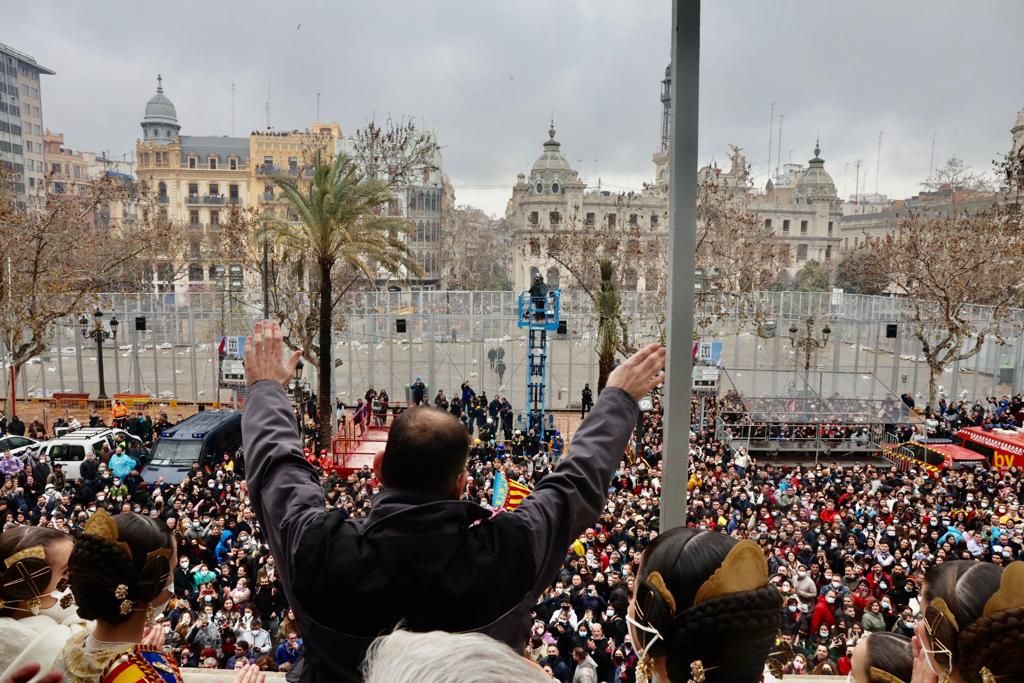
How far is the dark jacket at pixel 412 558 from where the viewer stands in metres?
1.42

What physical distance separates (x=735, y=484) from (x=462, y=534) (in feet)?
37.6

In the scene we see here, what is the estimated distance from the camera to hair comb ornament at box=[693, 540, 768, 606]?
133cm

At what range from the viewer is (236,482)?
11852 mm

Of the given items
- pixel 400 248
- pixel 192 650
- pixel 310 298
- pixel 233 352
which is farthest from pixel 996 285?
pixel 192 650

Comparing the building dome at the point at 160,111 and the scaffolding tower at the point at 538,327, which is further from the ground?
the building dome at the point at 160,111

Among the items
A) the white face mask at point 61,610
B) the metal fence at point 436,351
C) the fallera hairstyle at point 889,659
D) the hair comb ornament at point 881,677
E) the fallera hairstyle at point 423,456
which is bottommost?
the metal fence at point 436,351

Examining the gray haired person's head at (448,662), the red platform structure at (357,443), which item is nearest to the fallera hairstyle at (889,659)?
the gray haired person's head at (448,662)

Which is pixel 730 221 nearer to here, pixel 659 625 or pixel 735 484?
pixel 735 484

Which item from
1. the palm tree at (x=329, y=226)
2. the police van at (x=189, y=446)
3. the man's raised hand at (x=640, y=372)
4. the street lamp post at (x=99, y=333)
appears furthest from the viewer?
the street lamp post at (x=99, y=333)

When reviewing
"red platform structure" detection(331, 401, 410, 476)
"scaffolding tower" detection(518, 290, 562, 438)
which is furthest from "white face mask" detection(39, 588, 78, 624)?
"scaffolding tower" detection(518, 290, 562, 438)

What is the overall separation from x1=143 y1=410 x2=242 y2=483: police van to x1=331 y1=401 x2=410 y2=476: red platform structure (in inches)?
92.1

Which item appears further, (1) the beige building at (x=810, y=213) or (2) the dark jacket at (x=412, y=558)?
(1) the beige building at (x=810, y=213)

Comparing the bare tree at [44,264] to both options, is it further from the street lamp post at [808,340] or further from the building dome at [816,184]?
the building dome at [816,184]

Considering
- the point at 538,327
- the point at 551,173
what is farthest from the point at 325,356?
the point at 551,173
